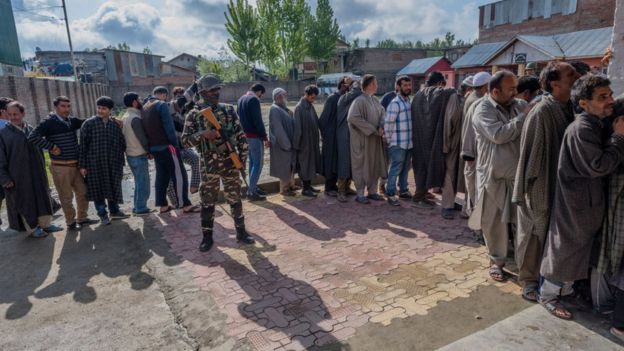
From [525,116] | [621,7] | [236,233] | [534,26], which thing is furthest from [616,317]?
[534,26]

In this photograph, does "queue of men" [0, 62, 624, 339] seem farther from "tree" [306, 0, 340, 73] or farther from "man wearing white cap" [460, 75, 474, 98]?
"tree" [306, 0, 340, 73]

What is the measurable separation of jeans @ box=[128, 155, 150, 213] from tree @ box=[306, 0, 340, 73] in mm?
43041

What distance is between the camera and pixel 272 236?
188 inches

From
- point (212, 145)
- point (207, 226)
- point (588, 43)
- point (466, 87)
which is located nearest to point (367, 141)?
point (466, 87)

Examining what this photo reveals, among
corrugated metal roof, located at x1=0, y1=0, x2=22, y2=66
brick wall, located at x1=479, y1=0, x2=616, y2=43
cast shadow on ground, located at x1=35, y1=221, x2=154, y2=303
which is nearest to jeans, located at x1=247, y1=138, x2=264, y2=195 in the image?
cast shadow on ground, located at x1=35, y1=221, x2=154, y2=303

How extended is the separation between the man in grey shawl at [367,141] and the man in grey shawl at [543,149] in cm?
280

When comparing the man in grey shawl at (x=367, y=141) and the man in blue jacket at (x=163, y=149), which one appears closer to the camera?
the man in blue jacket at (x=163, y=149)

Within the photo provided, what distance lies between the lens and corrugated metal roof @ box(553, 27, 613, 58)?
18.7 meters

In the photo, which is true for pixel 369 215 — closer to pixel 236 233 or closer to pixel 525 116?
pixel 236 233

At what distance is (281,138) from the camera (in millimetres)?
6172

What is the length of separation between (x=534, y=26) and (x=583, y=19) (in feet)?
11.5

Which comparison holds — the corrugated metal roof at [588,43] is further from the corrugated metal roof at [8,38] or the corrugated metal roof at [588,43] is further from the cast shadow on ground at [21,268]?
the corrugated metal roof at [8,38]

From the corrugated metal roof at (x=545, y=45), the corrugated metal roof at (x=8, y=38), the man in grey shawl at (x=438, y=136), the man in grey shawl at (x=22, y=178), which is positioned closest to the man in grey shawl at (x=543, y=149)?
the man in grey shawl at (x=438, y=136)

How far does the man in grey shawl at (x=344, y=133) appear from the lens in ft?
19.4
